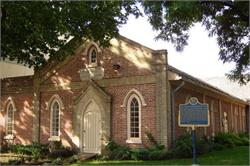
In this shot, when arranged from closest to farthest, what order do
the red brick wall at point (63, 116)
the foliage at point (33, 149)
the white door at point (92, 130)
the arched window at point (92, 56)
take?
the white door at point (92, 130), the foliage at point (33, 149), the arched window at point (92, 56), the red brick wall at point (63, 116)

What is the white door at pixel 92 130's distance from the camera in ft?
68.8

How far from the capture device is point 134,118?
2000 centimetres

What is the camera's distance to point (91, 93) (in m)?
21.3

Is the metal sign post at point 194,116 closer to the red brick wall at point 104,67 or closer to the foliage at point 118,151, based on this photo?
the foliage at point 118,151

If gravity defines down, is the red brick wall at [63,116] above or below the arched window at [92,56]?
below

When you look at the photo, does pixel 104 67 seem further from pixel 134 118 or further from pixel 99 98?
pixel 134 118

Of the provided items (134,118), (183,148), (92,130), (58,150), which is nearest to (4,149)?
(58,150)

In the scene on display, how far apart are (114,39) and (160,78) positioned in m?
3.56

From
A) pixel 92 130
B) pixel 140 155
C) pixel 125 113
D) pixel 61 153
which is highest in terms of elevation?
pixel 125 113

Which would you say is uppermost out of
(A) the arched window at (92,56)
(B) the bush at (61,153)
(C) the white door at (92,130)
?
(A) the arched window at (92,56)

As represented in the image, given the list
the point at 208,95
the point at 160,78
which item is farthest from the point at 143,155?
the point at 208,95

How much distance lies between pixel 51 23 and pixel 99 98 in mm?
5076

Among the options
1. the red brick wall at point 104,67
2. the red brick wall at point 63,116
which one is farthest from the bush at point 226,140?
the red brick wall at point 63,116

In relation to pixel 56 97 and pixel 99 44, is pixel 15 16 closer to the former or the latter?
pixel 99 44
